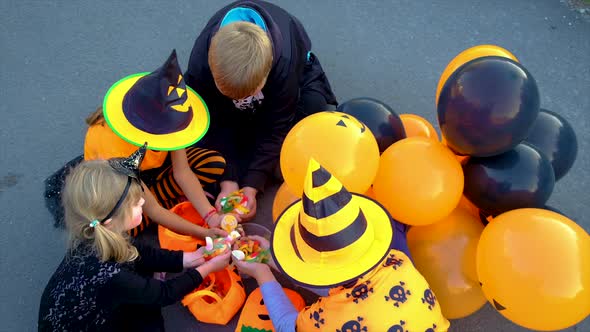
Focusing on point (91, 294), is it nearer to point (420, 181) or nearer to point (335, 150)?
point (335, 150)

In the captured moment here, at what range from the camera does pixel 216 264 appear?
2.00 meters

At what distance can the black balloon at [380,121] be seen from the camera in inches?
77.7

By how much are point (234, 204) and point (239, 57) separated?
729mm

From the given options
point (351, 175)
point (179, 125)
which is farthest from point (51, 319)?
point (351, 175)

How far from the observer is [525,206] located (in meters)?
1.71

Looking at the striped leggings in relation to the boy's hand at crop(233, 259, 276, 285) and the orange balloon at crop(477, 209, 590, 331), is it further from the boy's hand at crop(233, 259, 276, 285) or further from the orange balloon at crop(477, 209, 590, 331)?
the orange balloon at crop(477, 209, 590, 331)

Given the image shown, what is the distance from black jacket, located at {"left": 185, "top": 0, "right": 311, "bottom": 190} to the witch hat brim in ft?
2.81

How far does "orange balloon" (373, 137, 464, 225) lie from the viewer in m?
1.68

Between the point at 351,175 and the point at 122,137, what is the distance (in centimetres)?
93

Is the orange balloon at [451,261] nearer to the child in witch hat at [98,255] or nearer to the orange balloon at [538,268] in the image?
the orange balloon at [538,268]

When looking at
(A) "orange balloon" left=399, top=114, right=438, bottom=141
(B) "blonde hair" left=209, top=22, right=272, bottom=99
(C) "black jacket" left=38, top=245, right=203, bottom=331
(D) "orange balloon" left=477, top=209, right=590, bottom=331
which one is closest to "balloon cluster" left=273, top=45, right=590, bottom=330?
(D) "orange balloon" left=477, top=209, right=590, bottom=331

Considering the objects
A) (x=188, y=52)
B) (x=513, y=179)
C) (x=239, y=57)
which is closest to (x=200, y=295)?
(x=239, y=57)

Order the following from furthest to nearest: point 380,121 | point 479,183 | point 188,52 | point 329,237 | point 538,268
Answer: point 188,52, point 380,121, point 479,183, point 538,268, point 329,237

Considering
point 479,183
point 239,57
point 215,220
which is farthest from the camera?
point 215,220
